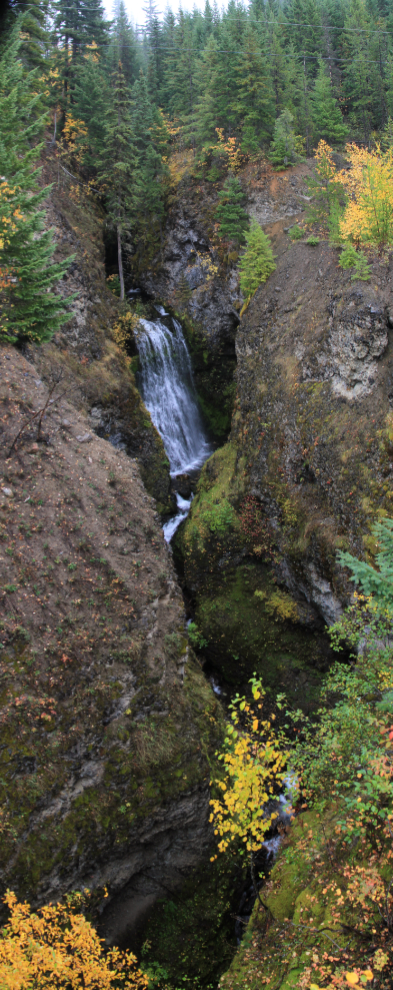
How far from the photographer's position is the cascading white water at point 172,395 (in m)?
24.8

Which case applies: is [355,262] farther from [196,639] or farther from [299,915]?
[299,915]

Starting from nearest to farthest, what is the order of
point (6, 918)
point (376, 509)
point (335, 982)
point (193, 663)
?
point (335, 982) < point (6, 918) < point (376, 509) < point (193, 663)

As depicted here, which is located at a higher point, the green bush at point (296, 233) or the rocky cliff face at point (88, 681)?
the green bush at point (296, 233)

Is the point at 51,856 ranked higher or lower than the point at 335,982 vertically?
lower

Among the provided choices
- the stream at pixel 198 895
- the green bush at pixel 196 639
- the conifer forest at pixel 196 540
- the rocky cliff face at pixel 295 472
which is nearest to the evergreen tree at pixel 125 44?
the conifer forest at pixel 196 540

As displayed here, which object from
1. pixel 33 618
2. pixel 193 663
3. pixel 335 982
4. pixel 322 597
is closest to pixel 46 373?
pixel 33 618

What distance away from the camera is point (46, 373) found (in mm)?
17188

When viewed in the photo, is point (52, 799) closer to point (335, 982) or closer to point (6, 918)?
point (6, 918)

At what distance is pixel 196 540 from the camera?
808 inches

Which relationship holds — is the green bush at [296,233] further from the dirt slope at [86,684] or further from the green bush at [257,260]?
the dirt slope at [86,684]

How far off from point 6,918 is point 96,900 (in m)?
2.30

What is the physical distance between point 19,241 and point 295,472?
1145cm

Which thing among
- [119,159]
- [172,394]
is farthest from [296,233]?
[119,159]

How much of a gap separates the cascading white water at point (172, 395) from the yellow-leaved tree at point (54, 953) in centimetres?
1602
